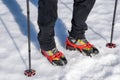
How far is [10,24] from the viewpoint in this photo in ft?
16.8

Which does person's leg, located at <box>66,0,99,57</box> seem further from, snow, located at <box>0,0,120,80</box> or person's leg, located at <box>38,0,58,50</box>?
person's leg, located at <box>38,0,58,50</box>

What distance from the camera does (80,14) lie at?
3.96m

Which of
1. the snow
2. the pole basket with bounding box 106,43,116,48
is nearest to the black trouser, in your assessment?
the snow

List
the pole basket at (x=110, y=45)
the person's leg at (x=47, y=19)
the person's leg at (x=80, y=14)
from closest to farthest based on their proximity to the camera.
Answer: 1. the person's leg at (x=47, y=19)
2. the person's leg at (x=80, y=14)
3. the pole basket at (x=110, y=45)

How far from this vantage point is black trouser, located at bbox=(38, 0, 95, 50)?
11.7 feet

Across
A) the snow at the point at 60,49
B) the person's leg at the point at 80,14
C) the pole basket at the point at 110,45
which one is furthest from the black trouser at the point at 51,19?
the pole basket at the point at 110,45

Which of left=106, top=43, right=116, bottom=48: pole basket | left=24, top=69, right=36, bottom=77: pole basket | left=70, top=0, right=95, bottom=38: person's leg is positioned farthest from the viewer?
left=106, top=43, right=116, bottom=48: pole basket

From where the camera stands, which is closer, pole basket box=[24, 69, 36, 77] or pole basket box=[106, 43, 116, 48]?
pole basket box=[24, 69, 36, 77]

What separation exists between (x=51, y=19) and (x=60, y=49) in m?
0.76

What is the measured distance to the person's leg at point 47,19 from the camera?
11.7 ft

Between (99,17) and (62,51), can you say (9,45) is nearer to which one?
(62,51)

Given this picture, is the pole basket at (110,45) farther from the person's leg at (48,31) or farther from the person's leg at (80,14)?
the person's leg at (48,31)

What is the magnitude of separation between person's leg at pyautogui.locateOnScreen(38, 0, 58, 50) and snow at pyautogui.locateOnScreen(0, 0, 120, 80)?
327mm

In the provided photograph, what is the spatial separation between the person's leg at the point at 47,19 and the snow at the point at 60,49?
327 millimetres
